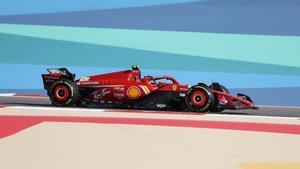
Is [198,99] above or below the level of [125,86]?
below

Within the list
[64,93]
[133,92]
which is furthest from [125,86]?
[64,93]

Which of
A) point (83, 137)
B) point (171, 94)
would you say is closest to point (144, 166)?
point (83, 137)

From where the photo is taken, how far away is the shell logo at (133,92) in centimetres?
1562

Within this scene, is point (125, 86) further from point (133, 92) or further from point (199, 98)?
point (199, 98)

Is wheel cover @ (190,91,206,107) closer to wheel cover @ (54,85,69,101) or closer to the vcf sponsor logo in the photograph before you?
the vcf sponsor logo

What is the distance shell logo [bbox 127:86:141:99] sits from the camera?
1562 centimetres

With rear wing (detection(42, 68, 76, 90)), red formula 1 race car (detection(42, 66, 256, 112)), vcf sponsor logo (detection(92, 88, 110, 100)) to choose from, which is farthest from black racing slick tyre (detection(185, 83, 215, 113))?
rear wing (detection(42, 68, 76, 90))

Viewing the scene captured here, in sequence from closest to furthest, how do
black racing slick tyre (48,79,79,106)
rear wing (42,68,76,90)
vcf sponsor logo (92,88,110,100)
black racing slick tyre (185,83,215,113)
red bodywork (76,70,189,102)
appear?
black racing slick tyre (185,83,215,113), red bodywork (76,70,189,102), vcf sponsor logo (92,88,110,100), black racing slick tyre (48,79,79,106), rear wing (42,68,76,90)

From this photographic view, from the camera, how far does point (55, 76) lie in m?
16.9

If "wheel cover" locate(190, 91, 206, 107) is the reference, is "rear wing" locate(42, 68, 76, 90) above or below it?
above

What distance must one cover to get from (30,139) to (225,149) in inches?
118

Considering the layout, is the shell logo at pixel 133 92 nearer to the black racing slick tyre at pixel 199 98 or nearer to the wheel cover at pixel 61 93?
the black racing slick tyre at pixel 199 98

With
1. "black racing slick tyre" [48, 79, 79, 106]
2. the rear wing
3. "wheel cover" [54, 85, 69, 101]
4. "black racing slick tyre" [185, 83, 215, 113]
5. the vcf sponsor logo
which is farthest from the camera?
the rear wing

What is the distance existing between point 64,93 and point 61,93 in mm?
141
